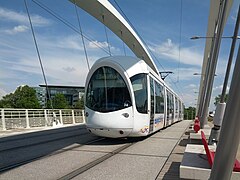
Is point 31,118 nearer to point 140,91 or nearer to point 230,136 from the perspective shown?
point 140,91

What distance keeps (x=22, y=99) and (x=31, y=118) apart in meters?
52.1

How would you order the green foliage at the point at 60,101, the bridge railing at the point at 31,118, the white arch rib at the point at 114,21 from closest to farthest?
the bridge railing at the point at 31,118 → the white arch rib at the point at 114,21 → the green foliage at the point at 60,101

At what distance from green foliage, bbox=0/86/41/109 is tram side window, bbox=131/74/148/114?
55.8m

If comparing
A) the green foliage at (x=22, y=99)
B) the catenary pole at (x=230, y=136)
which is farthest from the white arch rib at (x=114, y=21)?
the green foliage at (x=22, y=99)

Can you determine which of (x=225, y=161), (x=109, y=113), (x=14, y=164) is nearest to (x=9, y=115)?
(x=109, y=113)

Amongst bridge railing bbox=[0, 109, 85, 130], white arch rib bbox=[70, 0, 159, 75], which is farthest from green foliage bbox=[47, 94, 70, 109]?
bridge railing bbox=[0, 109, 85, 130]

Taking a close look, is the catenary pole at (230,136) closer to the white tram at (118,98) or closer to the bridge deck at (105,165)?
the bridge deck at (105,165)

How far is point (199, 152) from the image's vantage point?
18.3ft

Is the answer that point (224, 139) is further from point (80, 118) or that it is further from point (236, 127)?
point (80, 118)

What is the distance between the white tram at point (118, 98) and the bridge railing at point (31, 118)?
315 inches

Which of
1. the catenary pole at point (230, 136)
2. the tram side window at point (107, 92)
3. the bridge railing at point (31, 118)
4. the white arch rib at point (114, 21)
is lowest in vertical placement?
the bridge railing at point (31, 118)

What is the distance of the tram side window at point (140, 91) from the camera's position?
9.87m

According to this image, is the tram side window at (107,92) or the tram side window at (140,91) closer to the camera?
the tram side window at (107,92)

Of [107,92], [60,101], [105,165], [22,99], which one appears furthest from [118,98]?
[22,99]
